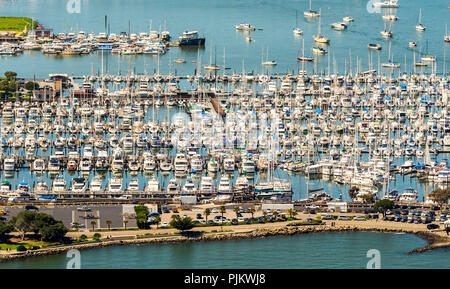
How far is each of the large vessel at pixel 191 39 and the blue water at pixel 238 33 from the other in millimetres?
749

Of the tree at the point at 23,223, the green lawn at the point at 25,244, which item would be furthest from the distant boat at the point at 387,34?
the green lawn at the point at 25,244

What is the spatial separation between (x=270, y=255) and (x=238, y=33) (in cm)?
4336

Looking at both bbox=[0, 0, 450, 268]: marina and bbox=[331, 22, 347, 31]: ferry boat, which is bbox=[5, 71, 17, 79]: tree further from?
bbox=[331, 22, 347, 31]: ferry boat

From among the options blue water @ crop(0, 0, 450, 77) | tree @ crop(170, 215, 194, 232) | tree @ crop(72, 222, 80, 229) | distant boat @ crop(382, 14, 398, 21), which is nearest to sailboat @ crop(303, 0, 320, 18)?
blue water @ crop(0, 0, 450, 77)

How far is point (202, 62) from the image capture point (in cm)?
5622

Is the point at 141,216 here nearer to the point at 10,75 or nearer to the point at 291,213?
the point at 291,213

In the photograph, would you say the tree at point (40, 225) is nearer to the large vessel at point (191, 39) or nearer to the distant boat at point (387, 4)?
the large vessel at point (191, 39)

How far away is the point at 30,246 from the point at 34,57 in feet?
115

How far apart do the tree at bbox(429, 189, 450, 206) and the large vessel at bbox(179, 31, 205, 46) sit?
34.3 metres

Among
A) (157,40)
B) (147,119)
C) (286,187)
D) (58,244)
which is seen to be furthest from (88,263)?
(157,40)

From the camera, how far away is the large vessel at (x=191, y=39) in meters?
62.1

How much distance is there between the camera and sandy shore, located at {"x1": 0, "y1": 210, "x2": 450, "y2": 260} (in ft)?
83.0

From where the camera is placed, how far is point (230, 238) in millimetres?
26266
